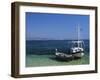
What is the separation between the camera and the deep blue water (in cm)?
192

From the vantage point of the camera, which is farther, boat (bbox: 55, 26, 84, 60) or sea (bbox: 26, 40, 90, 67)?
boat (bbox: 55, 26, 84, 60)

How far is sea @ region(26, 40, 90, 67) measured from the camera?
1920 millimetres

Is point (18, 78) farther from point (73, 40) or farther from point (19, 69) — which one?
point (73, 40)

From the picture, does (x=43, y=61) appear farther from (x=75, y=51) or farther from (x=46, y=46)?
(x=75, y=51)

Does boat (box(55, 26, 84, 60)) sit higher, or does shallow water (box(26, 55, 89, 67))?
boat (box(55, 26, 84, 60))

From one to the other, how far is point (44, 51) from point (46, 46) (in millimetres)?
42

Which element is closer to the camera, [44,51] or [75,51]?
[44,51]

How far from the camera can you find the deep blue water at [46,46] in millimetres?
1922

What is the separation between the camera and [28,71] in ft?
6.24

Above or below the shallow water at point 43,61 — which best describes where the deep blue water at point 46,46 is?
above

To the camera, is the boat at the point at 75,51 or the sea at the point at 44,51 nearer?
the sea at the point at 44,51

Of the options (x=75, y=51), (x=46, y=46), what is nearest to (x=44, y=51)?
(x=46, y=46)

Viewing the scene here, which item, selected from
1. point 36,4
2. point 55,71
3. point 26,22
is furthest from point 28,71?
point 36,4

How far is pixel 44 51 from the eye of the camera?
196cm
